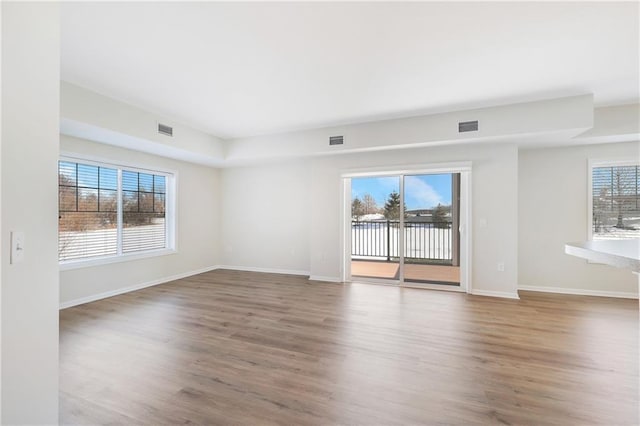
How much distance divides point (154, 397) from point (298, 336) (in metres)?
1.34

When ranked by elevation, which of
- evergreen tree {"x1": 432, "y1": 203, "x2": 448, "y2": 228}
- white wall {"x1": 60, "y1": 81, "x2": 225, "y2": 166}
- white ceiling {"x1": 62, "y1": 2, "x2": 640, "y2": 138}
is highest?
white ceiling {"x1": 62, "y1": 2, "x2": 640, "y2": 138}

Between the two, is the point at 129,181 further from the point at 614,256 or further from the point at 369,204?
the point at 614,256

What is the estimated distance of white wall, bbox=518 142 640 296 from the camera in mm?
4379

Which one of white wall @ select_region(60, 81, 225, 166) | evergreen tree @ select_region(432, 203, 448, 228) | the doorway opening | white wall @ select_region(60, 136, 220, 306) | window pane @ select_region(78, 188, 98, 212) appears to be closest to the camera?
white wall @ select_region(60, 81, 225, 166)

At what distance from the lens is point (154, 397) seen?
77.9 inches

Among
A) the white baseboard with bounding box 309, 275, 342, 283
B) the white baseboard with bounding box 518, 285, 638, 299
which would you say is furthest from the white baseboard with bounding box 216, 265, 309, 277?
the white baseboard with bounding box 518, 285, 638, 299

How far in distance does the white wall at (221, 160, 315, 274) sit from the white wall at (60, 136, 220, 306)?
342 millimetres

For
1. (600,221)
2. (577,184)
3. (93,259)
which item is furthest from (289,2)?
(600,221)

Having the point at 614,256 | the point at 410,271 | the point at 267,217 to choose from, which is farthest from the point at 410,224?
the point at 614,256

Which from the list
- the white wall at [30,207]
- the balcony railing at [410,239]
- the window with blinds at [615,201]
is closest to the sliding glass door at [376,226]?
the balcony railing at [410,239]

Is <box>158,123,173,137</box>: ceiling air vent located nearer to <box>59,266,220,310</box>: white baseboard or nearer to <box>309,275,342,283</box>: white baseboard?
<box>59,266,220,310</box>: white baseboard

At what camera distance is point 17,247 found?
1.12 metres

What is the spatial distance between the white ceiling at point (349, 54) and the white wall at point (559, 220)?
1063 mm

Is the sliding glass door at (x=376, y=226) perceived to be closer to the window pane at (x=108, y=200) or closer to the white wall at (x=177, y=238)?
the white wall at (x=177, y=238)
